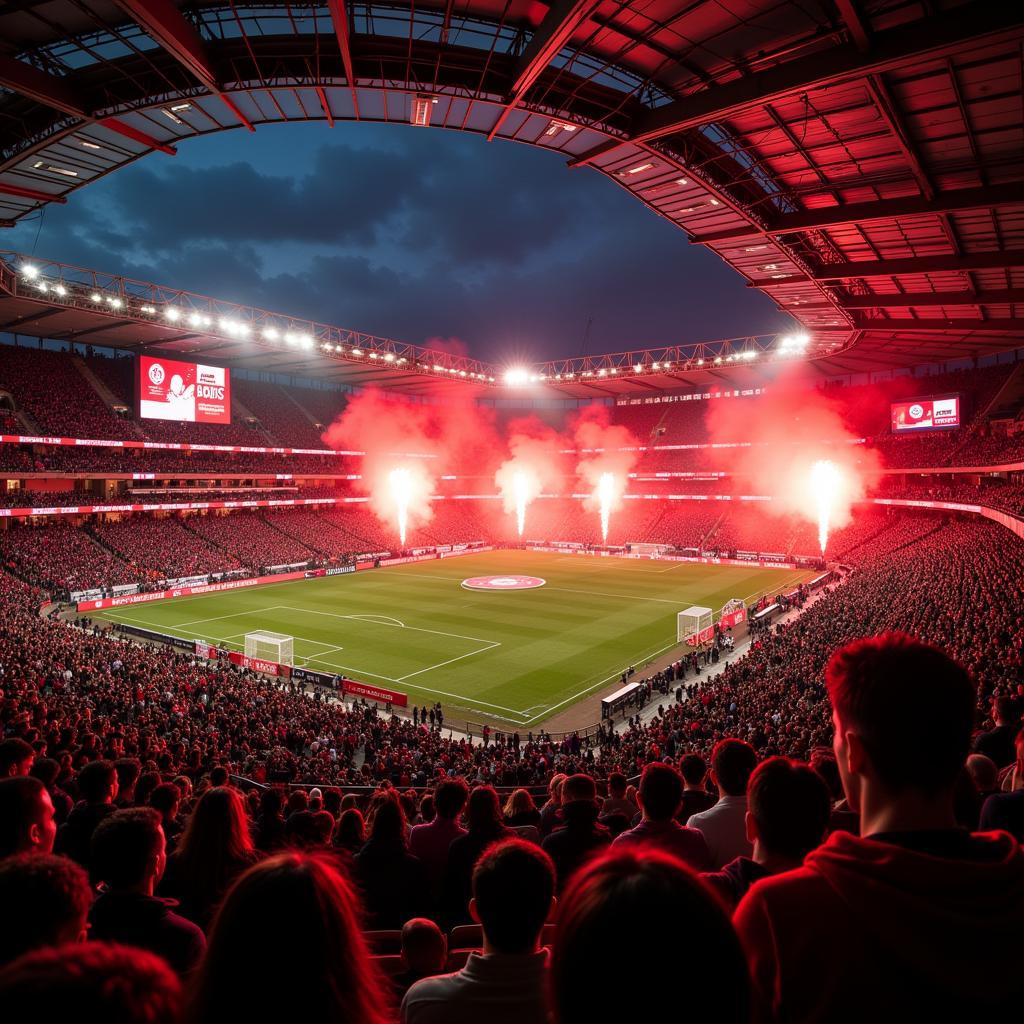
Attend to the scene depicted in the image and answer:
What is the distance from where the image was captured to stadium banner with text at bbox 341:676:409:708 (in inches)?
982

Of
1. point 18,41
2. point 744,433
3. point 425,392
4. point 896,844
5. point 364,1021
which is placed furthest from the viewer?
point 425,392

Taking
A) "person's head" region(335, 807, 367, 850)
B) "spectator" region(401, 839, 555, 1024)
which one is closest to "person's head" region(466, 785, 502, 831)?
"person's head" region(335, 807, 367, 850)

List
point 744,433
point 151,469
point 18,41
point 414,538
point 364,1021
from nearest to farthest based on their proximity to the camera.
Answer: point 364,1021 < point 18,41 < point 151,469 < point 414,538 < point 744,433

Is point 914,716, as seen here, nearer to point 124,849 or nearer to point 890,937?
point 890,937

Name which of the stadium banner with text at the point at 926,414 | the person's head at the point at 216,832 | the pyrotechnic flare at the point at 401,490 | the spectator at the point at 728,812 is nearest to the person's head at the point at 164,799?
the person's head at the point at 216,832

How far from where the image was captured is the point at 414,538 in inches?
2694

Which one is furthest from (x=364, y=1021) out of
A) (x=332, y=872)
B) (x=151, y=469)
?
(x=151, y=469)

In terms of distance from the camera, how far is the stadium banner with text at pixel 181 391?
51.8 meters

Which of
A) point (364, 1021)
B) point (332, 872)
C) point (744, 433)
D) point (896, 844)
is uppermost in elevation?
point (744, 433)

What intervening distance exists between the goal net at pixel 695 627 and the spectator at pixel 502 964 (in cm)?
3248

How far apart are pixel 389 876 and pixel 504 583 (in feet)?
150

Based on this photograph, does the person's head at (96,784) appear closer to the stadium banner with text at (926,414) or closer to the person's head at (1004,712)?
the person's head at (1004,712)

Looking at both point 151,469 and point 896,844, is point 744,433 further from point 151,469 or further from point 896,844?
point 896,844

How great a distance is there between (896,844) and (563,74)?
1733 centimetres
